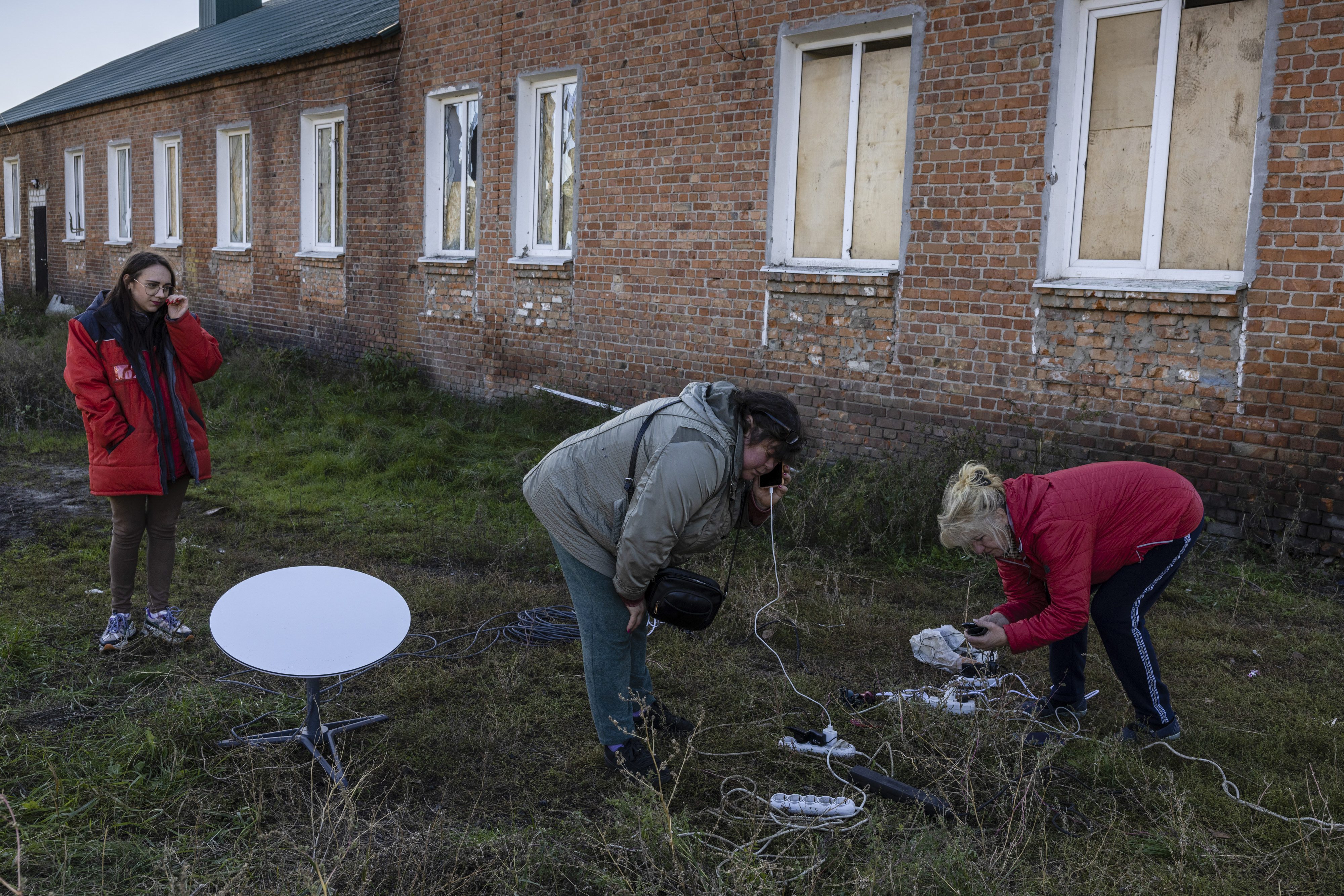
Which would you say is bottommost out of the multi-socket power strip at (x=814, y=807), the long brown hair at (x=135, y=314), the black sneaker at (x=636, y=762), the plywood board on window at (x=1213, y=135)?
the black sneaker at (x=636, y=762)

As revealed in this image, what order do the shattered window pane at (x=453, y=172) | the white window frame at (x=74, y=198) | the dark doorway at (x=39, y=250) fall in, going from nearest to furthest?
the shattered window pane at (x=453, y=172)
the white window frame at (x=74, y=198)
the dark doorway at (x=39, y=250)

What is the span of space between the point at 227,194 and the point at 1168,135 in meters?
14.9

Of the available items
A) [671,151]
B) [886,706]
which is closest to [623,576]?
[886,706]

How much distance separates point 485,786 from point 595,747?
49cm

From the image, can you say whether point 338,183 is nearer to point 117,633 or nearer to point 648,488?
point 117,633

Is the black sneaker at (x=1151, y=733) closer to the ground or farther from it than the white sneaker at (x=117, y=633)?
farther from it

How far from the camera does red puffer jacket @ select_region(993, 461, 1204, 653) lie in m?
3.76

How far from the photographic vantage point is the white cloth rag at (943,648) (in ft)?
14.7

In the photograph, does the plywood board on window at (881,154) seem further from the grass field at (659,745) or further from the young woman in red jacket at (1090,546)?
the young woman in red jacket at (1090,546)

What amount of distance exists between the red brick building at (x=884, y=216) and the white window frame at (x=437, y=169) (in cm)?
3

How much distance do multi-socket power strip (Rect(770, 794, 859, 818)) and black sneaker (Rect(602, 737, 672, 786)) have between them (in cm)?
48

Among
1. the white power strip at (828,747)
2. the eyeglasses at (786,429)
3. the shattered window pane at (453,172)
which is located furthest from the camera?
the shattered window pane at (453,172)

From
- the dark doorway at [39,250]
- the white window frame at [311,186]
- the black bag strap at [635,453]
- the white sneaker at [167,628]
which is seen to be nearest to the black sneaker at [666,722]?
the black bag strap at [635,453]

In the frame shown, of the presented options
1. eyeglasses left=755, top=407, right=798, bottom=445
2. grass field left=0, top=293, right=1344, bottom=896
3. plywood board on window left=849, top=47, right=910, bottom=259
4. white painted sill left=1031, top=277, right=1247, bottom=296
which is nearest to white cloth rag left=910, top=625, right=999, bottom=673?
grass field left=0, top=293, right=1344, bottom=896
